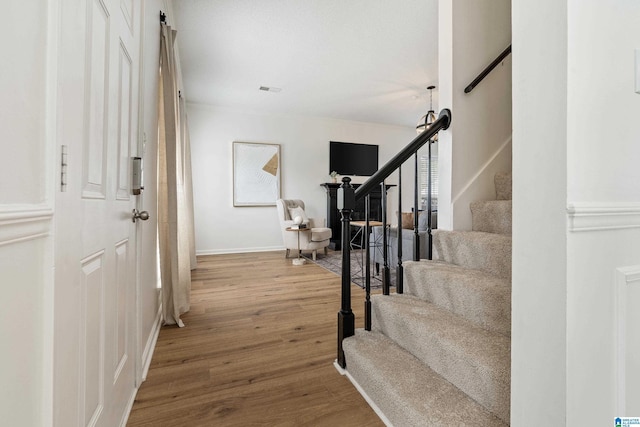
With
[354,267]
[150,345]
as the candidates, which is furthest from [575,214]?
[354,267]

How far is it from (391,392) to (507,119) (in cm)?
197

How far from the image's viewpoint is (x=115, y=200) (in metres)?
1.16

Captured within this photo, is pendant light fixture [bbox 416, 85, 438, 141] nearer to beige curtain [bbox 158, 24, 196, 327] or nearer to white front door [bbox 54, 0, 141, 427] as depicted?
beige curtain [bbox 158, 24, 196, 327]

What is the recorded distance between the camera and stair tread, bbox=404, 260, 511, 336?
1237mm

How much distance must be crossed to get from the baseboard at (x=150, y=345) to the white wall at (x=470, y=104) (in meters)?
2.02

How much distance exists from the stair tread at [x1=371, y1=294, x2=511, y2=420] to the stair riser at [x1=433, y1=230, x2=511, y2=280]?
1.08 feet

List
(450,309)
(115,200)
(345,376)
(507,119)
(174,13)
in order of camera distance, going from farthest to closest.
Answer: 1. (174,13)
2. (507,119)
3. (345,376)
4. (450,309)
5. (115,200)

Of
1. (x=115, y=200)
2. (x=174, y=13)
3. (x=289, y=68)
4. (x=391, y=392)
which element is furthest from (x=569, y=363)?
(x=289, y=68)

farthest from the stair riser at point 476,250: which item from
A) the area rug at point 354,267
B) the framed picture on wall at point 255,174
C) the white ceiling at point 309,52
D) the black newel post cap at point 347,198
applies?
the framed picture on wall at point 255,174

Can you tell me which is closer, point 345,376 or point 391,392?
point 391,392

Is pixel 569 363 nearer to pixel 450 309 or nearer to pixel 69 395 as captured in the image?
pixel 450 309

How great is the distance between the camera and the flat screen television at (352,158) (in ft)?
20.5

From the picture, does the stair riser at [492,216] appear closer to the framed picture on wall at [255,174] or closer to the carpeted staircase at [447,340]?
the carpeted staircase at [447,340]

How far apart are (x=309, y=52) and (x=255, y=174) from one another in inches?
106
